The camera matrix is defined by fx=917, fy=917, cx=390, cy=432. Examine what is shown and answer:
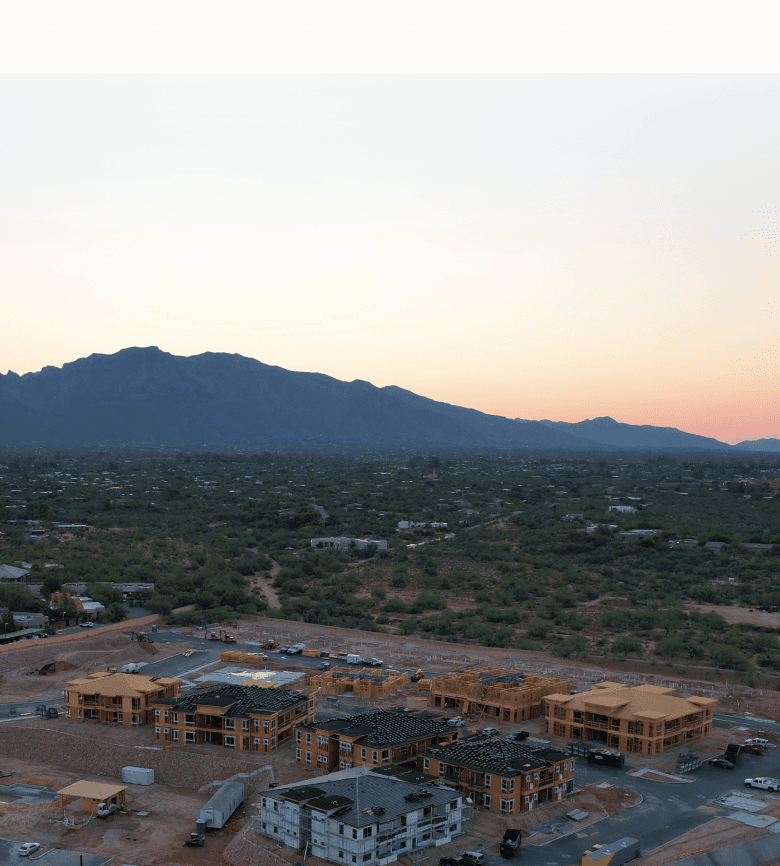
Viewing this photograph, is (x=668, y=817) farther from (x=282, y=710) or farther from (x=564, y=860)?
(x=282, y=710)

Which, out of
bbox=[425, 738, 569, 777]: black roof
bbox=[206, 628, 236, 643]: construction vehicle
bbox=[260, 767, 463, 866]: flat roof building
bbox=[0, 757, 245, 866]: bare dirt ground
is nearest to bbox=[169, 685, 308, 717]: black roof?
bbox=[0, 757, 245, 866]: bare dirt ground

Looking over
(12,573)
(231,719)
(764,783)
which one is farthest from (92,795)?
(12,573)

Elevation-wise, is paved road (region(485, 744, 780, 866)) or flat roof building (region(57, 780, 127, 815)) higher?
paved road (region(485, 744, 780, 866))

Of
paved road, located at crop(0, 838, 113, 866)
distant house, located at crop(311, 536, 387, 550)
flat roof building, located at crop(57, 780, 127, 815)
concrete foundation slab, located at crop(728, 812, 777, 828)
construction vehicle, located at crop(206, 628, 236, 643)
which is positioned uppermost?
distant house, located at crop(311, 536, 387, 550)

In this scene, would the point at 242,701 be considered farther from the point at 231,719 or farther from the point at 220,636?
the point at 220,636

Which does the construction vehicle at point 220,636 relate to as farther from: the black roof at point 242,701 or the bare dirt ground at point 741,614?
the bare dirt ground at point 741,614

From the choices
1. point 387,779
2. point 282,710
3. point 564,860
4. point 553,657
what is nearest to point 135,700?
point 282,710

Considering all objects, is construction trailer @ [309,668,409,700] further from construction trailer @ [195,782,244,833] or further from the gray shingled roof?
the gray shingled roof
